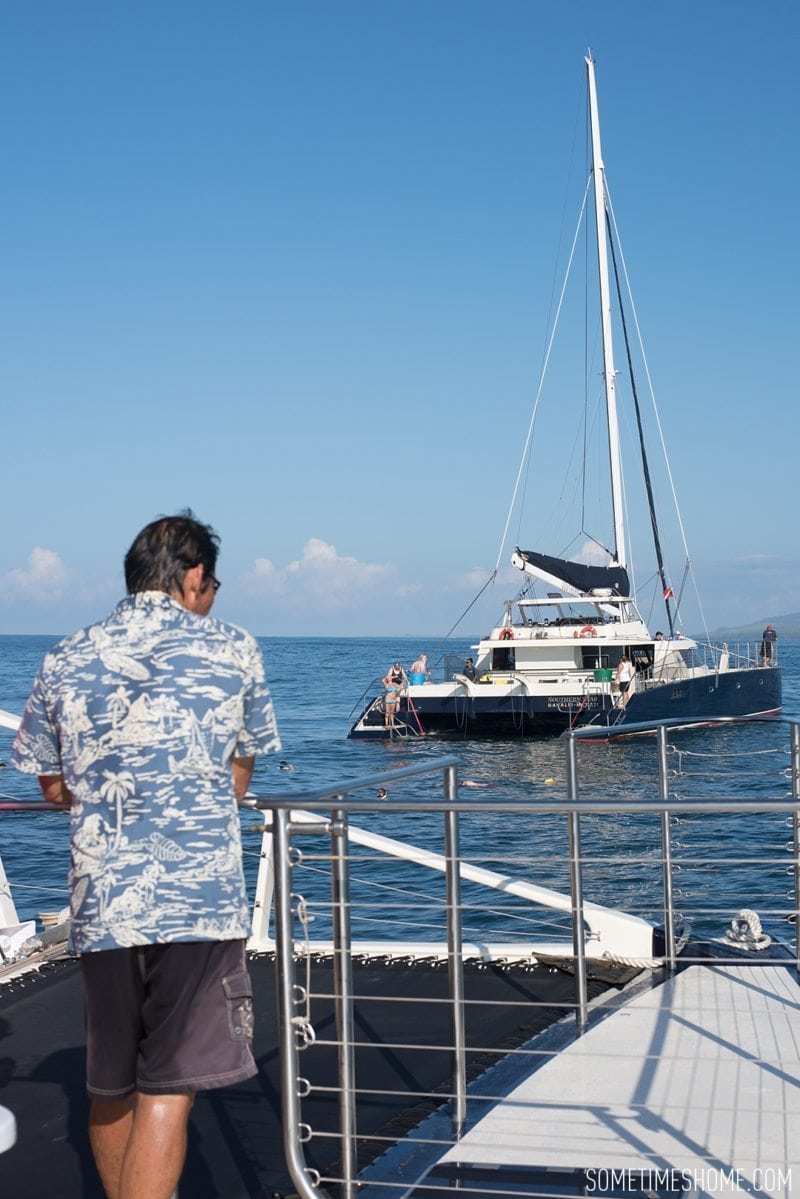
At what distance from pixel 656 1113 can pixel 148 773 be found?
2.18 meters

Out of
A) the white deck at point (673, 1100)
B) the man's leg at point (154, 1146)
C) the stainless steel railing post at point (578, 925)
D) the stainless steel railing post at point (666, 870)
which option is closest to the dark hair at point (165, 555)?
the man's leg at point (154, 1146)

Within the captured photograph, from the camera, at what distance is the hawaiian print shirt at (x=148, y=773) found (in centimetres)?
249

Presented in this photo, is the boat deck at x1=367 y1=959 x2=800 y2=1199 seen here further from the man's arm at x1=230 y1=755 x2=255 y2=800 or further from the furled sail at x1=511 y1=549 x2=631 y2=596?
the furled sail at x1=511 y1=549 x2=631 y2=596

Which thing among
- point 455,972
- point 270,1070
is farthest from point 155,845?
point 270,1070

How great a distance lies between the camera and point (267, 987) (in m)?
5.20

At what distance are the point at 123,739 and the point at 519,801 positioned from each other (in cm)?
114

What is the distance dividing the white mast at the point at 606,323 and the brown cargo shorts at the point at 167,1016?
31.2 meters

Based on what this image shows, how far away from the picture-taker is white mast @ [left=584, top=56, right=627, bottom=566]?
33.0m

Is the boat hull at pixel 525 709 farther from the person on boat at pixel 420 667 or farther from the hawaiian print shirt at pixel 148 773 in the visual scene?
the hawaiian print shirt at pixel 148 773

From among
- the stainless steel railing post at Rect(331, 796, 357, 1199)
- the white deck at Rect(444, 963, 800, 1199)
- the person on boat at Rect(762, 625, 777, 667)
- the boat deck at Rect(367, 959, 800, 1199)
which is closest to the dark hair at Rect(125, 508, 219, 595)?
the stainless steel railing post at Rect(331, 796, 357, 1199)

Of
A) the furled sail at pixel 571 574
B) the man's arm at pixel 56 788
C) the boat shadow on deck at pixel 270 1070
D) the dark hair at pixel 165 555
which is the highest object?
the furled sail at pixel 571 574

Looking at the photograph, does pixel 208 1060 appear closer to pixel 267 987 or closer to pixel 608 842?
pixel 267 987

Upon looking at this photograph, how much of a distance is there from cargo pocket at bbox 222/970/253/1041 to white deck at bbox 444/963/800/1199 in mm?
1183

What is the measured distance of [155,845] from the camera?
8.21 ft
